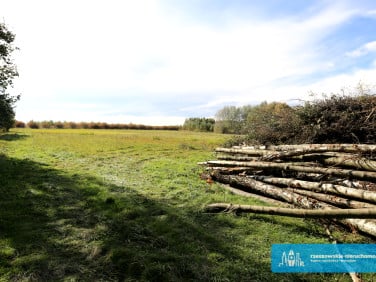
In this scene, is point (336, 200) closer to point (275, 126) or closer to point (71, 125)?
point (275, 126)

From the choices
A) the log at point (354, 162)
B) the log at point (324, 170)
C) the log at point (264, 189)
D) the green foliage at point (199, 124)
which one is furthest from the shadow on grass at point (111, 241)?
the green foliage at point (199, 124)

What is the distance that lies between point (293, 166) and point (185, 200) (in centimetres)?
283

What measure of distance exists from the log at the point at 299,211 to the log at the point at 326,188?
115 centimetres

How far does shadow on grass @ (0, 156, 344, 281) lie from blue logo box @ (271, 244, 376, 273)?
0.29 m

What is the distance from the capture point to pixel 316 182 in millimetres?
6125

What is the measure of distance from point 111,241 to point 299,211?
10.3 ft

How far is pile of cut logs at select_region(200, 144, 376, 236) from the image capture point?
4730mm

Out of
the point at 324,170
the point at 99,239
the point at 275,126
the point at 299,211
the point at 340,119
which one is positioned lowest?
the point at 99,239

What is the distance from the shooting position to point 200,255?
4.00 meters

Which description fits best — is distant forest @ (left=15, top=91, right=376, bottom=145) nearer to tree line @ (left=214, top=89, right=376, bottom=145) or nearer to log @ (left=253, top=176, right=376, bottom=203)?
tree line @ (left=214, top=89, right=376, bottom=145)

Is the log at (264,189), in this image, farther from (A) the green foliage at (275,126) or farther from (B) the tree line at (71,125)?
(B) the tree line at (71,125)

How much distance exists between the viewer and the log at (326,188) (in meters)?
4.89

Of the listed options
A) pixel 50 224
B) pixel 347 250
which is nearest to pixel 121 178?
pixel 50 224

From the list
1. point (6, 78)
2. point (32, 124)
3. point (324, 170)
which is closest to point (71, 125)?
point (32, 124)
